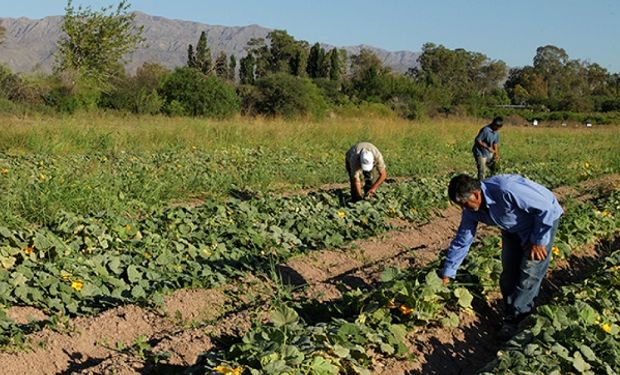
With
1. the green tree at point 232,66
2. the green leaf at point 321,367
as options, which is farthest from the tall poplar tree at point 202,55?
the green leaf at point 321,367

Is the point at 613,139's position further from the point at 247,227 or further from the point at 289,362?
the point at 289,362

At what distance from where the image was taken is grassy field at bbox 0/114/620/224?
8.40 m

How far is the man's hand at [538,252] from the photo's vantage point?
5194 mm

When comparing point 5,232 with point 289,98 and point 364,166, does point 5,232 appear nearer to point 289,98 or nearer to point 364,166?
point 364,166

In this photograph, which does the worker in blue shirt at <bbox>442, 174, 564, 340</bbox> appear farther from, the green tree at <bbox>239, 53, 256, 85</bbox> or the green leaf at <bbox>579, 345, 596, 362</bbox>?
the green tree at <bbox>239, 53, 256, 85</bbox>

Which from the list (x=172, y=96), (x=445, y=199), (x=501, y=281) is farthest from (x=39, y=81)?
(x=501, y=281)

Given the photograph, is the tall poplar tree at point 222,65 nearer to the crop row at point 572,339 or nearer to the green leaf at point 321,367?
the crop row at point 572,339

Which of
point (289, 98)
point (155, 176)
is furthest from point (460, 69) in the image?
point (155, 176)

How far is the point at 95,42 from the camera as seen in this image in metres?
32.4

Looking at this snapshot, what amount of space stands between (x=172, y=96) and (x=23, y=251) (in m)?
23.3

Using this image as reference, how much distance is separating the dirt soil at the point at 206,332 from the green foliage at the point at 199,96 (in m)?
20.7

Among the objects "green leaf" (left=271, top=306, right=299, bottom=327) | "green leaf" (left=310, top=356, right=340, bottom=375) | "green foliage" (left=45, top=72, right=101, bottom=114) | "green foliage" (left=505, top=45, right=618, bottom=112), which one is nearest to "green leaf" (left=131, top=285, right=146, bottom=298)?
"green leaf" (left=271, top=306, right=299, bottom=327)

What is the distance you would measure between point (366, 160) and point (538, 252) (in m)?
4.41

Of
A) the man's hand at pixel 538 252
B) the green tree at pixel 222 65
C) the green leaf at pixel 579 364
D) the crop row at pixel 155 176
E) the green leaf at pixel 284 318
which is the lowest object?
the crop row at pixel 155 176
